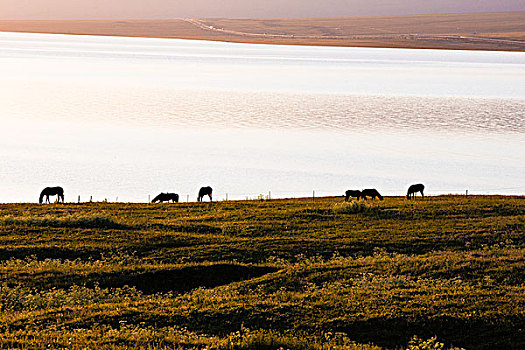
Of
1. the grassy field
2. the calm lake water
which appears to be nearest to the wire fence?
the calm lake water

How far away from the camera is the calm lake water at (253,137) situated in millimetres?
65250

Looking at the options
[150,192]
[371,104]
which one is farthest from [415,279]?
[371,104]

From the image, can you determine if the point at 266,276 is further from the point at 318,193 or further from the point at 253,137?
the point at 253,137

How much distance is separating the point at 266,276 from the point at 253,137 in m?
68.1

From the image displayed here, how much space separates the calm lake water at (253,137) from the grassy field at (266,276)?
2200 cm

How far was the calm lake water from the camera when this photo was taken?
65.2 metres

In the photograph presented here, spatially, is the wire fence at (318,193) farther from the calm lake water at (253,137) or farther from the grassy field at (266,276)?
the grassy field at (266,276)

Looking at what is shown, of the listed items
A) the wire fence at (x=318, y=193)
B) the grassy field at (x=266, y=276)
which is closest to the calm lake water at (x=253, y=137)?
the wire fence at (x=318, y=193)

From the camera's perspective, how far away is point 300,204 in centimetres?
4297

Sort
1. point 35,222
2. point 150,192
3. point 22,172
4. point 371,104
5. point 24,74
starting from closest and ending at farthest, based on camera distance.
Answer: point 35,222
point 150,192
point 22,172
point 371,104
point 24,74

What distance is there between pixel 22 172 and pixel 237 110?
179ft

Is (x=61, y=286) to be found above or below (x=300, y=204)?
below

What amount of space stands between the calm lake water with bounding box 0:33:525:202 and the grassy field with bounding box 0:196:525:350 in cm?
2200

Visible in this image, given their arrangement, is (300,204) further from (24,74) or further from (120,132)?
(24,74)
